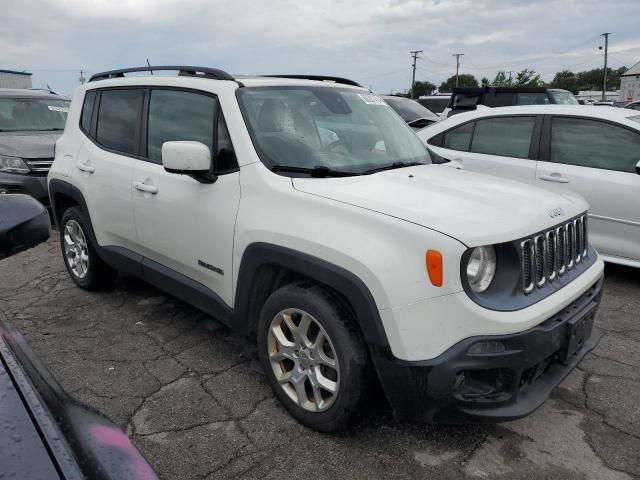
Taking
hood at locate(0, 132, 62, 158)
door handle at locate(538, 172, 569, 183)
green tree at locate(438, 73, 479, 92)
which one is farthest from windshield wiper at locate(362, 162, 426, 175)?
green tree at locate(438, 73, 479, 92)

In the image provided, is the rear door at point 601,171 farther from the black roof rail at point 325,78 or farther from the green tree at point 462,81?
the green tree at point 462,81

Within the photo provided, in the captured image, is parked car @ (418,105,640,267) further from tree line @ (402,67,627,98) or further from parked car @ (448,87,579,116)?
tree line @ (402,67,627,98)

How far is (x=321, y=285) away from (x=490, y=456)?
1129mm

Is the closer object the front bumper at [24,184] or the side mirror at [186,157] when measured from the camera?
the side mirror at [186,157]

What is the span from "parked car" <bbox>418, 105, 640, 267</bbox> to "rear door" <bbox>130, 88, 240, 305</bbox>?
2410mm

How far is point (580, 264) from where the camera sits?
286cm

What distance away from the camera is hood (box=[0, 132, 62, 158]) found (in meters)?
7.08

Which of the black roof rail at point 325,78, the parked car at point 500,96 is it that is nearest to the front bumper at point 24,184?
the black roof rail at point 325,78

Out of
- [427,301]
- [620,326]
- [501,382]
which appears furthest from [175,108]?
[620,326]

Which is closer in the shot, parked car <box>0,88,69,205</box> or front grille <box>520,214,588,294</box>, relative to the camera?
front grille <box>520,214,588,294</box>

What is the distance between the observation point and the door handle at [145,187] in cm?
343

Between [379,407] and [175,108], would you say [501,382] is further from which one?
[175,108]

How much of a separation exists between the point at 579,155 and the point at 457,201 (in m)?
2.98

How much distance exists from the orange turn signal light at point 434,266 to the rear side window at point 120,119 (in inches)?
97.0
